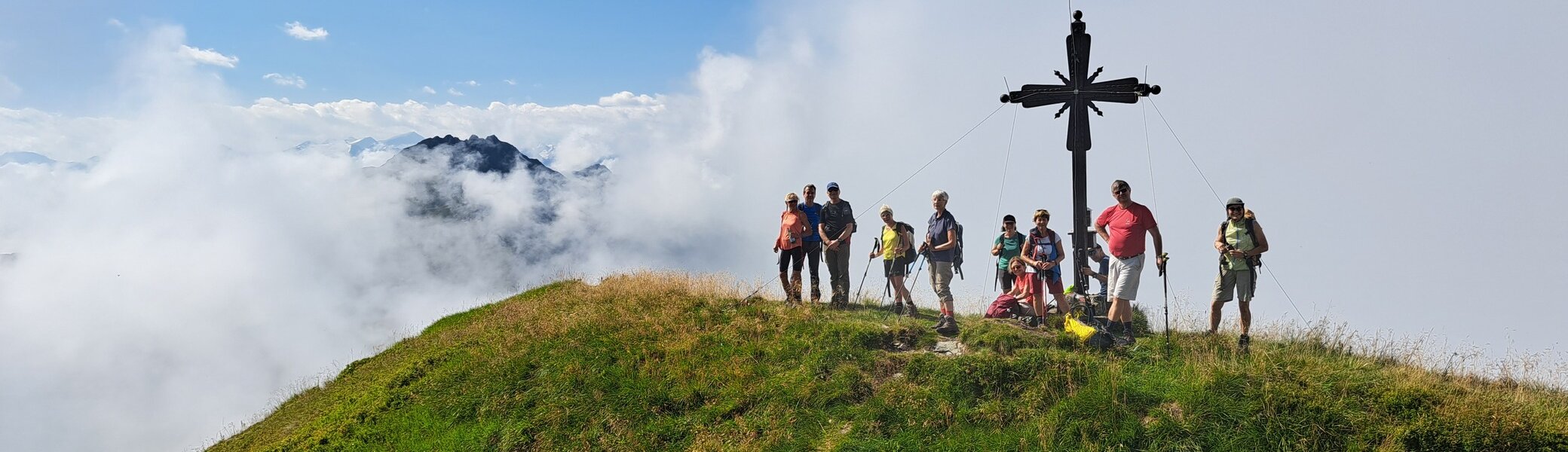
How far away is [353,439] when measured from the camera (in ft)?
36.5

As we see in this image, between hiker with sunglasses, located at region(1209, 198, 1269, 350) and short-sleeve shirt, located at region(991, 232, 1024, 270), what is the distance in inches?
105

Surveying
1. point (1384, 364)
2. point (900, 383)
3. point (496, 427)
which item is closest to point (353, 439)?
point (496, 427)

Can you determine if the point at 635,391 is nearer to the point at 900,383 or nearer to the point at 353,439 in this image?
the point at 900,383

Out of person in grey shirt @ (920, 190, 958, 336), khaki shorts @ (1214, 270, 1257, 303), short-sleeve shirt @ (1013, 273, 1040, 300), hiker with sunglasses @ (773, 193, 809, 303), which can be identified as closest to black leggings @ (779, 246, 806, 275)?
hiker with sunglasses @ (773, 193, 809, 303)

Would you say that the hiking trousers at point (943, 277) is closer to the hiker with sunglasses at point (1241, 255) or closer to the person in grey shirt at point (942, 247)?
the person in grey shirt at point (942, 247)

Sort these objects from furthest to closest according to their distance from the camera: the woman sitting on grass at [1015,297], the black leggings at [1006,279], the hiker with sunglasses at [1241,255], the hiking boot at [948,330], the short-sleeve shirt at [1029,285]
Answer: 1. the black leggings at [1006,279]
2. the woman sitting on grass at [1015,297]
3. the short-sleeve shirt at [1029,285]
4. the hiking boot at [948,330]
5. the hiker with sunglasses at [1241,255]

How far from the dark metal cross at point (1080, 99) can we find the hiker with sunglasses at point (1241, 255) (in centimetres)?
266

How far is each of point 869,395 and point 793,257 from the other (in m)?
4.40

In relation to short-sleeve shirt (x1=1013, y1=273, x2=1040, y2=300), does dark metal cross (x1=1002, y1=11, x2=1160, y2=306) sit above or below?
above

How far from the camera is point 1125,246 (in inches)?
400

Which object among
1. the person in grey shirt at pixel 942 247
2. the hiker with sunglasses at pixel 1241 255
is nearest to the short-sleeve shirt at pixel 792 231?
the person in grey shirt at pixel 942 247

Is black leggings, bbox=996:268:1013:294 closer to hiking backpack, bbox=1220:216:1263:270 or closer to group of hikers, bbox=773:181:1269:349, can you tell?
group of hikers, bbox=773:181:1269:349

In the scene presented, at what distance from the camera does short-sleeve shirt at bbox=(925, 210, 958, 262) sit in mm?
11672

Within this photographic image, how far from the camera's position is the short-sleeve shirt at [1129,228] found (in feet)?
33.2
